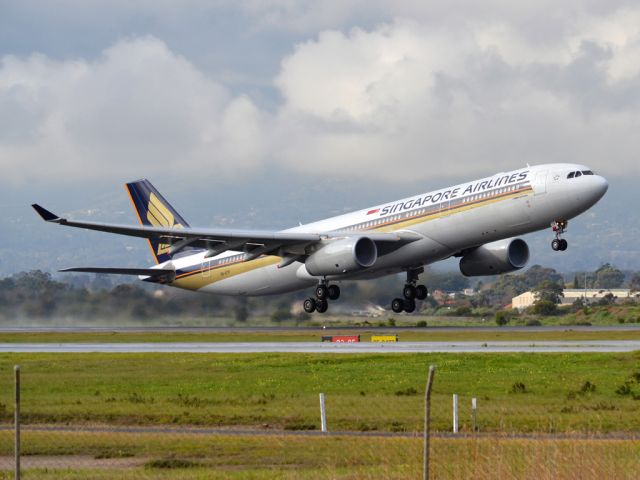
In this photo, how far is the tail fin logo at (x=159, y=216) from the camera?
6950 centimetres

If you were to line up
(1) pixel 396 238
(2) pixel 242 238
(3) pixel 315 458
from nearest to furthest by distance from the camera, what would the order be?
(3) pixel 315 458, (1) pixel 396 238, (2) pixel 242 238

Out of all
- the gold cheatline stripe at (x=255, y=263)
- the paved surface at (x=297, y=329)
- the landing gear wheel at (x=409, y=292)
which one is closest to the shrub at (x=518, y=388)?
the gold cheatline stripe at (x=255, y=263)

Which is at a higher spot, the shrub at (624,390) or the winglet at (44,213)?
the winglet at (44,213)

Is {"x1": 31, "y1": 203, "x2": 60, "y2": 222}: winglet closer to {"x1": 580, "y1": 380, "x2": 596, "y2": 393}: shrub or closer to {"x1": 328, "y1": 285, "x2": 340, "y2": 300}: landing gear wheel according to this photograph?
{"x1": 328, "y1": 285, "x2": 340, "y2": 300}: landing gear wheel

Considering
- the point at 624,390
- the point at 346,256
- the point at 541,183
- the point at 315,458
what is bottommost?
the point at 315,458

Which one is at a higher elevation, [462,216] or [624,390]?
[462,216]

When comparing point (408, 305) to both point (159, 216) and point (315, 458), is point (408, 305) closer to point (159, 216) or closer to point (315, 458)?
point (159, 216)

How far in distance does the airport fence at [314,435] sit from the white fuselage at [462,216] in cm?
1443

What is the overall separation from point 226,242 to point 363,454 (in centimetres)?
3495

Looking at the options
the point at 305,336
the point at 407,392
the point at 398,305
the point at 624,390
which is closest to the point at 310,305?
the point at 305,336

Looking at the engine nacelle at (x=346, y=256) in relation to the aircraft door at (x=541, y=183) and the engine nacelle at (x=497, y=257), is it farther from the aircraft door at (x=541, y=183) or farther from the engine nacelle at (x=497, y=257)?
the aircraft door at (x=541, y=183)

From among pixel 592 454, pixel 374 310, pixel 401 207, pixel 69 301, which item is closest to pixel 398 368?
pixel 401 207

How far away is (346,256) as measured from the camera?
52.4 meters

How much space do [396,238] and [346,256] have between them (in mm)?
2664
